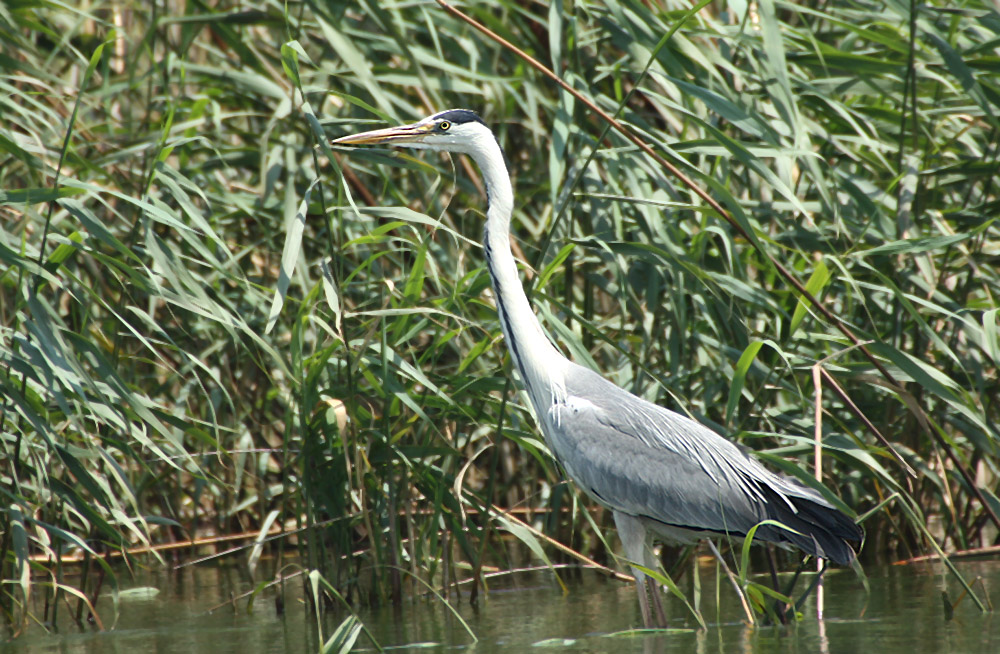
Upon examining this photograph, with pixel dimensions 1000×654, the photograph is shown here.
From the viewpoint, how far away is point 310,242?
516cm

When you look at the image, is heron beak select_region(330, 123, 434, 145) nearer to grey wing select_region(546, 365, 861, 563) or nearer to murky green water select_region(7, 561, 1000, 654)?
grey wing select_region(546, 365, 861, 563)

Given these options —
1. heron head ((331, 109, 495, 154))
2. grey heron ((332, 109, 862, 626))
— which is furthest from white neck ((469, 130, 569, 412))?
heron head ((331, 109, 495, 154))

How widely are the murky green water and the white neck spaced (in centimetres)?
74

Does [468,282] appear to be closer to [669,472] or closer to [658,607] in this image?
[669,472]

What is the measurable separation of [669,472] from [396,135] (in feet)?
4.99

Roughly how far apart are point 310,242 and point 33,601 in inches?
72.8

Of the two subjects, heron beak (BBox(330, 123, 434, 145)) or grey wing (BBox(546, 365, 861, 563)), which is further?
heron beak (BBox(330, 123, 434, 145))

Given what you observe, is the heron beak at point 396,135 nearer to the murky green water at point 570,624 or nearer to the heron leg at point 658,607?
the murky green water at point 570,624

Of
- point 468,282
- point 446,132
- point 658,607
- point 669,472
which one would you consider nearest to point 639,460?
point 669,472

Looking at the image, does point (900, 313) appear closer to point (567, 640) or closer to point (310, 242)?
point (567, 640)

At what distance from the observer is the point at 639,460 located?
12.7 ft

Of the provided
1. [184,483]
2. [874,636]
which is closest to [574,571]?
[874,636]

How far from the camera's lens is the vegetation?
374cm

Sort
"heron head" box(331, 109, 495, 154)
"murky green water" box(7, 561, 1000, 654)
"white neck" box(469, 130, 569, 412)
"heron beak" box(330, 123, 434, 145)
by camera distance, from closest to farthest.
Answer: "murky green water" box(7, 561, 1000, 654)
"white neck" box(469, 130, 569, 412)
"heron beak" box(330, 123, 434, 145)
"heron head" box(331, 109, 495, 154)
